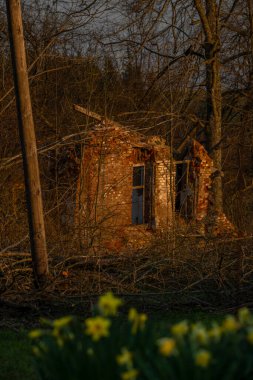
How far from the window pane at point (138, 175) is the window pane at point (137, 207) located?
0.22m

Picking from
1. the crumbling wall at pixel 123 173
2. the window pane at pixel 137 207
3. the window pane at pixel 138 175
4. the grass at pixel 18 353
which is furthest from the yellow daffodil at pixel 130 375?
the window pane at pixel 137 207

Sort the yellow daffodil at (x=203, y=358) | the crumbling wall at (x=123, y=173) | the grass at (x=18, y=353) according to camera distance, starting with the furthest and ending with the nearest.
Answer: the crumbling wall at (x=123, y=173) → the grass at (x=18, y=353) → the yellow daffodil at (x=203, y=358)

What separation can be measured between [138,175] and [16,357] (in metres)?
13.7

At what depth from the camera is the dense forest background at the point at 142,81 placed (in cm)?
1773

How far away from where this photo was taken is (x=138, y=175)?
20.0 metres

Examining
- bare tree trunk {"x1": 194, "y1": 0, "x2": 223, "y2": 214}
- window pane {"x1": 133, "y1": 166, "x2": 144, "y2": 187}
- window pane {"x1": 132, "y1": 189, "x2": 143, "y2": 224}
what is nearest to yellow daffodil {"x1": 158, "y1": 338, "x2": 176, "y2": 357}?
window pane {"x1": 133, "y1": 166, "x2": 144, "y2": 187}

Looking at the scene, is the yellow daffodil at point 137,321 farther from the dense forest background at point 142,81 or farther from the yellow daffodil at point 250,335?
the dense forest background at point 142,81

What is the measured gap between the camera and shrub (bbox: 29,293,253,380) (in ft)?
11.5

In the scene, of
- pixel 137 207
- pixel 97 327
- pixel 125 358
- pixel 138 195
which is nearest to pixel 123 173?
pixel 138 195

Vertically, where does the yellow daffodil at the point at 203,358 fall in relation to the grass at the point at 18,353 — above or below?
above

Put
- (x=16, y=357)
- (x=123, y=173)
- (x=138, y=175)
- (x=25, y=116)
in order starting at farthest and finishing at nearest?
(x=138, y=175) < (x=123, y=173) < (x=25, y=116) < (x=16, y=357)

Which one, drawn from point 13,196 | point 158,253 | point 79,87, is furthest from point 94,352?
point 79,87

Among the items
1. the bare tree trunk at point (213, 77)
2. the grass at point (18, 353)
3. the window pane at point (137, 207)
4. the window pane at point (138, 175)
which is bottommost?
the grass at point (18, 353)

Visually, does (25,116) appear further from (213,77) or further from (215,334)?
(213,77)
